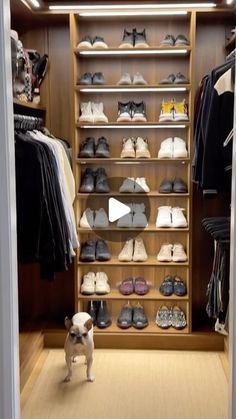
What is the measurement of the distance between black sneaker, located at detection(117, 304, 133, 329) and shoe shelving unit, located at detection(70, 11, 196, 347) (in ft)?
0.14

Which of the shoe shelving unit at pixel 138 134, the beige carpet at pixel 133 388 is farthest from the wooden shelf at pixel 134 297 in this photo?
the beige carpet at pixel 133 388

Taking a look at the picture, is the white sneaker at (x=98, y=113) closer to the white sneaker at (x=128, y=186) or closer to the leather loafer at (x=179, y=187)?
the white sneaker at (x=128, y=186)

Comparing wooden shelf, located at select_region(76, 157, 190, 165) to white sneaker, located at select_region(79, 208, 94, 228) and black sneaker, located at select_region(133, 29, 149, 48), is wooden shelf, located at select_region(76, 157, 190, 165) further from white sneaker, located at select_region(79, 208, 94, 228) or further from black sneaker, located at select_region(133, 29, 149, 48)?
black sneaker, located at select_region(133, 29, 149, 48)

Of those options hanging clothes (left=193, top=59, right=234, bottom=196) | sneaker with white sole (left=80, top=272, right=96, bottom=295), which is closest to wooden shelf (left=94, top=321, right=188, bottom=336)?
sneaker with white sole (left=80, top=272, right=96, bottom=295)

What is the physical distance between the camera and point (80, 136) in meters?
3.49

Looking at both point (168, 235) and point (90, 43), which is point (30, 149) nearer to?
point (90, 43)

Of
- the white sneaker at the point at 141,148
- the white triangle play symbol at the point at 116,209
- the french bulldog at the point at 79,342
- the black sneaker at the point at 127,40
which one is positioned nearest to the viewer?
the french bulldog at the point at 79,342

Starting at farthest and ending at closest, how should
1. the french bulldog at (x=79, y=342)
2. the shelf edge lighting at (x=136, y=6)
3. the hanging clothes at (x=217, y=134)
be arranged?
the shelf edge lighting at (x=136, y=6) → the french bulldog at (x=79, y=342) → the hanging clothes at (x=217, y=134)

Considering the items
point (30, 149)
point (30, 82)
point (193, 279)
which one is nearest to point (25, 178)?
point (30, 149)

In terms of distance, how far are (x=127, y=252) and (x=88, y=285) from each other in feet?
1.16

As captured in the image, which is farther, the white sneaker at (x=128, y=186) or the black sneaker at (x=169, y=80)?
the white sneaker at (x=128, y=186)

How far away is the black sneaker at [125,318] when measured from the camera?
132 inches

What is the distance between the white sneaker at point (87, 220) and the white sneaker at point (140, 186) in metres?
0.37

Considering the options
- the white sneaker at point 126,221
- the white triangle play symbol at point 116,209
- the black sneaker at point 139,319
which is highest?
the white triangle play symbol at point 116,209
